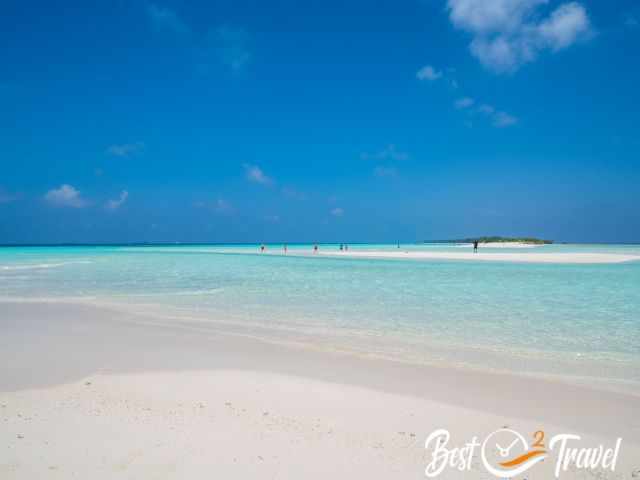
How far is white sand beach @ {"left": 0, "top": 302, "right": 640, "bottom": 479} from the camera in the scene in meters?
3.60

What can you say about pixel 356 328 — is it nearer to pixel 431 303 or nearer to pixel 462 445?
pixel 431 303

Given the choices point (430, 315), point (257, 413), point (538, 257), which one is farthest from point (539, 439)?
point (538, 257)

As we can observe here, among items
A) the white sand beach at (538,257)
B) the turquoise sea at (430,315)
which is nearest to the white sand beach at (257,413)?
the turquoise sea at (430,315)

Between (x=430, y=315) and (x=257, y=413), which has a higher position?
(x=430, y=315)

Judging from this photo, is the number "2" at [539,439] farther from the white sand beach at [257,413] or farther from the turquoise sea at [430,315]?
the turquoise sea at [430,315]

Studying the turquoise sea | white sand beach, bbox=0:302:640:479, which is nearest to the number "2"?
white sand beach, bbox=0:302:640:479

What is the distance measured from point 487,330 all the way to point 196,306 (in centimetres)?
851

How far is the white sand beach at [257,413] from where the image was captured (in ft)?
11.8

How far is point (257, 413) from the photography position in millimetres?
4652

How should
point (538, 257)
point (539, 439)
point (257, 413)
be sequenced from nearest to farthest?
point (539, 439) < point (257, 413) < point (538, 257)

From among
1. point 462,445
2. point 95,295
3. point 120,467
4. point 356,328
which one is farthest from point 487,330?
point 95,295

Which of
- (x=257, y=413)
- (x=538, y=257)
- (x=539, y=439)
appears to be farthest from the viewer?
(x=538, y=257)

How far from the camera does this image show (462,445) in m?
4.03

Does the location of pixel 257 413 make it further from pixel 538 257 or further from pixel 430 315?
pixel 538 257
